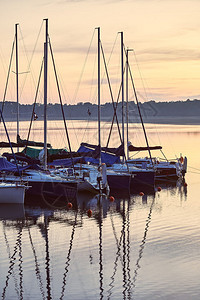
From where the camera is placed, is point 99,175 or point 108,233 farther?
point 99,175

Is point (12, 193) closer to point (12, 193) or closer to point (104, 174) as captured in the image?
point (12, 193)

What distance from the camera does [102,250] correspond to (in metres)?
25.0

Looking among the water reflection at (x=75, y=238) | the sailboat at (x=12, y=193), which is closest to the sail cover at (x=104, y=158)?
the water reflection at (x=75, y=238)

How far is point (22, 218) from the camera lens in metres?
31.7

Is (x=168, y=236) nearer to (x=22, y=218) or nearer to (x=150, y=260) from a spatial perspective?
(x=150, y=260)

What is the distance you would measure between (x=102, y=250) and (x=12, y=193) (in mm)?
10465

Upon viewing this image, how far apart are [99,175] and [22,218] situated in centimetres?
873

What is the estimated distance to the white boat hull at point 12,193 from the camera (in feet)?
110

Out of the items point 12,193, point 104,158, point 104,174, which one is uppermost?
point 104,158

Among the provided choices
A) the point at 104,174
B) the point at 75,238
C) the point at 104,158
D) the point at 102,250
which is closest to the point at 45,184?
the point at 104,174

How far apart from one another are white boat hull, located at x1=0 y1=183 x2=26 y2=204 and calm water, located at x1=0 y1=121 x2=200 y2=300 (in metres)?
0.56

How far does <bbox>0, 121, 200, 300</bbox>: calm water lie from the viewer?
20.1 meters

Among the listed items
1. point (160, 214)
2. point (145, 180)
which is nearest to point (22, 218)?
point (160, 214)

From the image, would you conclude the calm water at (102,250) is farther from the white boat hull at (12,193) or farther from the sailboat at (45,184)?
the sailboat at (45,184)
